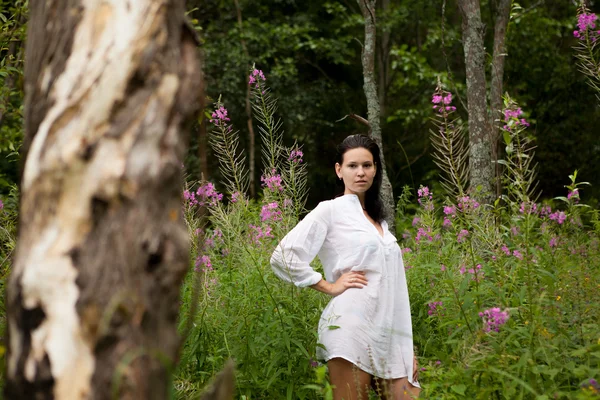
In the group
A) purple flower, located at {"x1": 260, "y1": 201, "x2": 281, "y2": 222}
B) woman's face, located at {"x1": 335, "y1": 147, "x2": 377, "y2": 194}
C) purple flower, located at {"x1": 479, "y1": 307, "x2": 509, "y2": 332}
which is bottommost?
purple flower, located at {"x1": 479, "y1": 307, "x2": 509, "y2": 332}

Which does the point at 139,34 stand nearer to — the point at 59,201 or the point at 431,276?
the point at 59,201

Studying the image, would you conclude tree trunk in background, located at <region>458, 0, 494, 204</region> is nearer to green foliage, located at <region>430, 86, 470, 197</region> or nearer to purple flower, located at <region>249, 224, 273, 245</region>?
purple flower, located at <region>249, 224, 273, 245</region>

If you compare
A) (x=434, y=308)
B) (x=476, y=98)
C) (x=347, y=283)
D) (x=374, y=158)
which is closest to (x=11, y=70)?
(x=374, y=158)

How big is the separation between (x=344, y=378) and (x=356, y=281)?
457mm

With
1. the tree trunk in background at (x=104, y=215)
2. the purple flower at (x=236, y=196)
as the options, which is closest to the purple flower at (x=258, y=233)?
the purple flower at (x=236, y=196)

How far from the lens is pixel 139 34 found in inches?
66.6

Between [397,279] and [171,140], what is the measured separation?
223 cm

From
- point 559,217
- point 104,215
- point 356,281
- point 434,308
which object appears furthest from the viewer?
point 559,217

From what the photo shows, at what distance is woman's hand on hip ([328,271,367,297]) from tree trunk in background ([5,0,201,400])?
1954 millimetres

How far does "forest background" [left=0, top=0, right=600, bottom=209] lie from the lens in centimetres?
1548

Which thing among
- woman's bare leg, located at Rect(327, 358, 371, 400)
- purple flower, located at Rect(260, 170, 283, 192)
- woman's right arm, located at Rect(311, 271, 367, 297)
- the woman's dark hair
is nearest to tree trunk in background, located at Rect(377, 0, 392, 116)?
purple flower, located at Rect(260, 170, 283, 192)

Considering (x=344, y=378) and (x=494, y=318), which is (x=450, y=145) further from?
(x=344, y=378)

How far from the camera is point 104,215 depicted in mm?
1547

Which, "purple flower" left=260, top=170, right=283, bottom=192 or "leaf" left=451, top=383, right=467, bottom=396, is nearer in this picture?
"leaf" left=451, top=383, right=467, bottom=396
